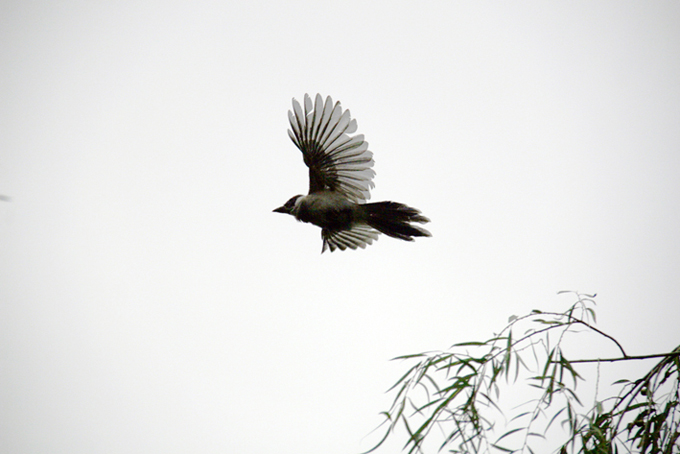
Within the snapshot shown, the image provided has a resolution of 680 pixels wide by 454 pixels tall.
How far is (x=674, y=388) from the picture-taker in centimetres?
175

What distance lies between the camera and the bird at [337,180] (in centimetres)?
299

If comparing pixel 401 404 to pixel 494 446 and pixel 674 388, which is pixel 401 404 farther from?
pixel 674 388

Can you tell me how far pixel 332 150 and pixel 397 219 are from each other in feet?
1.82

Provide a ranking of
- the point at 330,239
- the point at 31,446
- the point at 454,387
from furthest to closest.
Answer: the point at 31,446
the point at 330,239
the point at 454,387

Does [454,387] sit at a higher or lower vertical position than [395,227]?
lower

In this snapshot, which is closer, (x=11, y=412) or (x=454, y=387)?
(x=454, y=387)

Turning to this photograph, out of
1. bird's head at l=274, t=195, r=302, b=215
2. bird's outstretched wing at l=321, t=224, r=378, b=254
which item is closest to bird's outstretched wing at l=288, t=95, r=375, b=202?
bird's head at l=274, t=195, r=302, b=215

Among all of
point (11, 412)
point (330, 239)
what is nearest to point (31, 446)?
point (11, 412)

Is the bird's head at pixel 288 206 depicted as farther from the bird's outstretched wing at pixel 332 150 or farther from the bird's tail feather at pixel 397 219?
the bird's tail feather at pixel 397 219

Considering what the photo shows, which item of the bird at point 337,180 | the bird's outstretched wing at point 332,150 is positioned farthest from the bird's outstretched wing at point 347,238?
the bird's outstretched wing at point 332,150

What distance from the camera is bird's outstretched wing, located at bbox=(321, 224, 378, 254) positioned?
3.46 metres

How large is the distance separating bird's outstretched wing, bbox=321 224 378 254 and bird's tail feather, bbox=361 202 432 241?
1.25 feet

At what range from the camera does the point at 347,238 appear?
11.6 feet

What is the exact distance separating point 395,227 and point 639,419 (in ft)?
4.84
